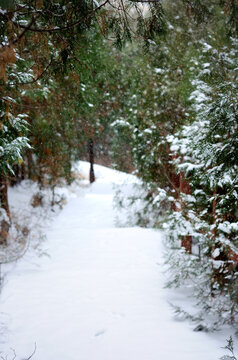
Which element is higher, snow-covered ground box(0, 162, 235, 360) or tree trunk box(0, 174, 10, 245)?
tree trunk box(0, 174, 10, 245)

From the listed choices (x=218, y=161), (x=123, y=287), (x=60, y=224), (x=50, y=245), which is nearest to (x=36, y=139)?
(x=50, y=245)

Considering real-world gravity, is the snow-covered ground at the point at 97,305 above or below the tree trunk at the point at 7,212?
below

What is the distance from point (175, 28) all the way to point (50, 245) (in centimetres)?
753

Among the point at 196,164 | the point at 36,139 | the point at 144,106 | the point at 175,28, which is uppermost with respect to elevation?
the point at 175,28

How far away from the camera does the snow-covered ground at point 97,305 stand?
4.16 meters

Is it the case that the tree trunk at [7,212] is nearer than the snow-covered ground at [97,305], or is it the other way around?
the snow-covered ground at [97,305]

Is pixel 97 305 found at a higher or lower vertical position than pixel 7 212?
lower

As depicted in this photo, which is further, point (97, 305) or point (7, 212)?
point (7, 212)

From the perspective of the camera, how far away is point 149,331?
15.0 feet

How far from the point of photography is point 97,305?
5516 millimetres

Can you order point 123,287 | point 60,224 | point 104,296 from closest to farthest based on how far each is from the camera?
point 104,296
point 123,287
point 60,224

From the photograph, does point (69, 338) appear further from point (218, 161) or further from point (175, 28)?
point (175, 28)

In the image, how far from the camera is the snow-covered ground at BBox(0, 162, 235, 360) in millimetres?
4156

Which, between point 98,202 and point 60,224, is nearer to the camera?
point 60,224
